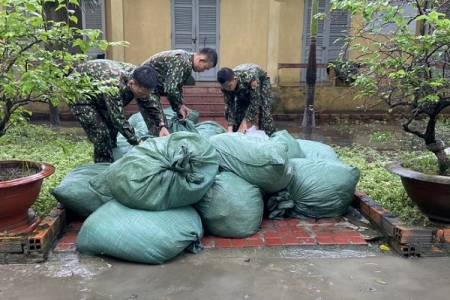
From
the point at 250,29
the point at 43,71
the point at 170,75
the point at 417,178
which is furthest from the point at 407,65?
the point at 250,29

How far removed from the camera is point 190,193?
2.73m

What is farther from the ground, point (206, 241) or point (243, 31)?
point (243, 31)

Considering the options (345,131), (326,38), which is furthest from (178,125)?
(326,38)

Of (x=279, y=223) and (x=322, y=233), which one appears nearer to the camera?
(x=322, y=233)

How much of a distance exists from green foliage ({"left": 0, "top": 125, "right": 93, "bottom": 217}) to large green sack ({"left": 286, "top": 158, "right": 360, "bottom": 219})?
1792mm

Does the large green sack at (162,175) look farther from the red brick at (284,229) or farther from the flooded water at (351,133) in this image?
the flooded water at (351,133)

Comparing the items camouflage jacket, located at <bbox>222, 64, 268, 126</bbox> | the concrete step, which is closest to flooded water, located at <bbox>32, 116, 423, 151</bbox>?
the concrete step

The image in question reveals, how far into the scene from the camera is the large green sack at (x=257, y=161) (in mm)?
2977

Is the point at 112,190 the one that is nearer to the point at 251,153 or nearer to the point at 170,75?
the point at 251,153

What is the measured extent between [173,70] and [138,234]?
1834 millimetres

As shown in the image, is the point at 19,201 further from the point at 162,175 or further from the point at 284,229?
the point at 284,229

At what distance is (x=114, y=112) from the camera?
3215 millimetres

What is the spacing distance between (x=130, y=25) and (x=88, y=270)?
24.7 ft

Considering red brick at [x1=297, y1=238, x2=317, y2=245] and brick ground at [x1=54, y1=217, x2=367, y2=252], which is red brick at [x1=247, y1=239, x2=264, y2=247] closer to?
brick ground at [x1=54, y1=217, x2=367, y2=252]
